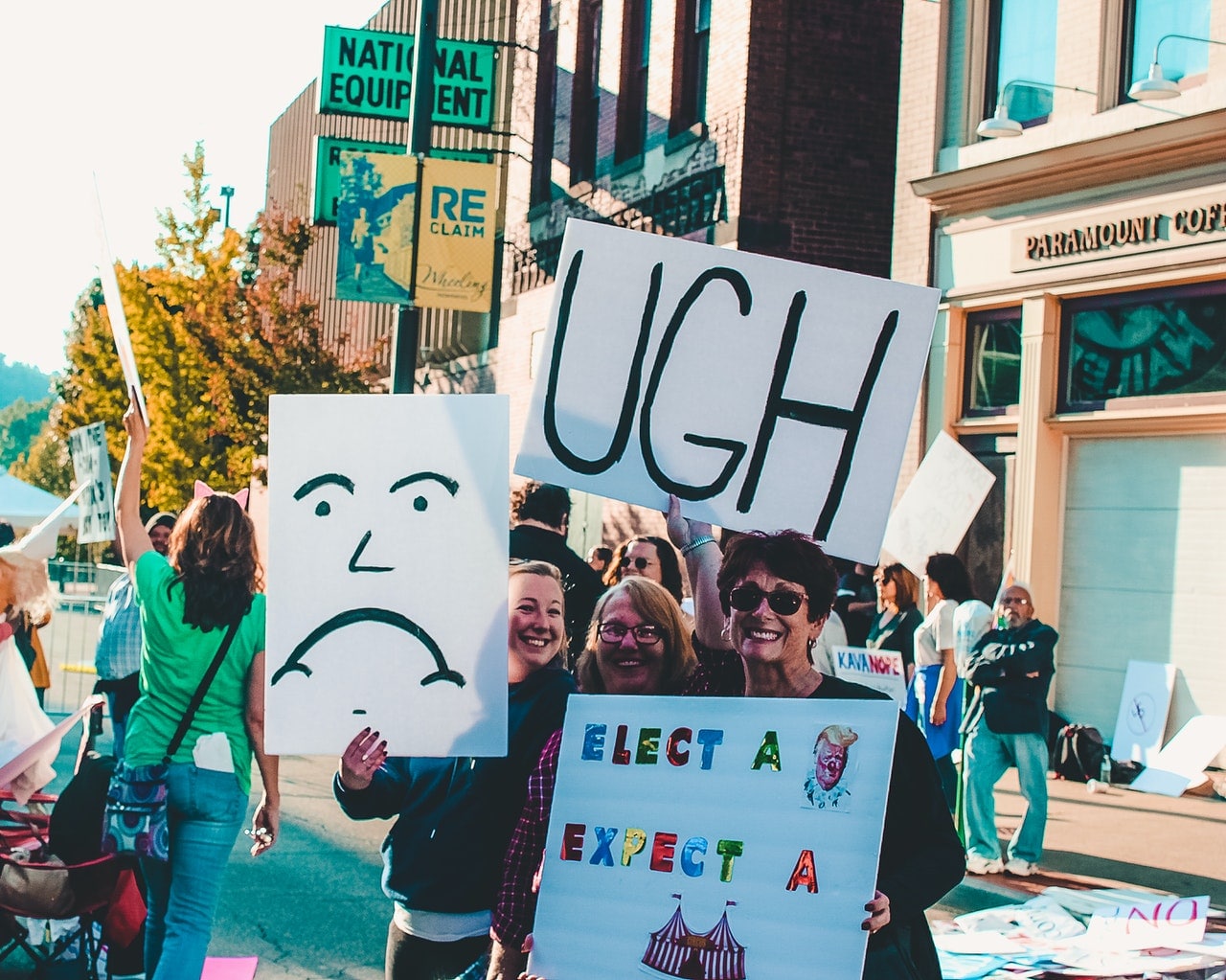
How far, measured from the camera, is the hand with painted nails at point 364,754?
340cm

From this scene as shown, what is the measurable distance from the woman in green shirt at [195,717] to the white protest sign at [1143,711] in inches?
316

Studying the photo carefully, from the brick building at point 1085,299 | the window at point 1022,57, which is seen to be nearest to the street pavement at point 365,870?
the brick building at point 1085,299

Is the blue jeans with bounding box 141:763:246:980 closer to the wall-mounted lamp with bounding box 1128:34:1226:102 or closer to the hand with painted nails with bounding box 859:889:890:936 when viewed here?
the hand with painted nails with bounding box 859:889:890:936

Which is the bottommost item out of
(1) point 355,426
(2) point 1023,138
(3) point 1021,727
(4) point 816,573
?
(3) point 1021,727

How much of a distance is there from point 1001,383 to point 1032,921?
280 inches

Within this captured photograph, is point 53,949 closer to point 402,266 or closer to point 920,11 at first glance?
point 402,266

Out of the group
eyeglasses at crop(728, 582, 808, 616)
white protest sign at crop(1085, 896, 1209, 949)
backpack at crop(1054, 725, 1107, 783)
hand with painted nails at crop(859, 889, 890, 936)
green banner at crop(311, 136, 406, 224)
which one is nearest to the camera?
hand with painted nails at crop(859, 889, 890, 936)

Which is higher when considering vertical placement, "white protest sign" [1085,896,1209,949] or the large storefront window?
the large storefront window

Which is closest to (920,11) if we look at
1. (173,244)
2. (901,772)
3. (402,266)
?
(402,266)

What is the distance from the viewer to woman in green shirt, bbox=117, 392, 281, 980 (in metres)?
5.05

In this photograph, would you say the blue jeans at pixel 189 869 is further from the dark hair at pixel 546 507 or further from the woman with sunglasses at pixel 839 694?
the woman with sunglasses at pixel 839 694

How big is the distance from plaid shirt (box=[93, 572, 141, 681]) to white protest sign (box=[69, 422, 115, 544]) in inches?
101

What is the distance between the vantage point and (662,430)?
375cm

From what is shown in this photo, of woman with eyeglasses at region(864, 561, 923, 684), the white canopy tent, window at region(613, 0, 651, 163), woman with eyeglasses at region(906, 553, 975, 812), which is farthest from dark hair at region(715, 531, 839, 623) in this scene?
the white canopy tent
